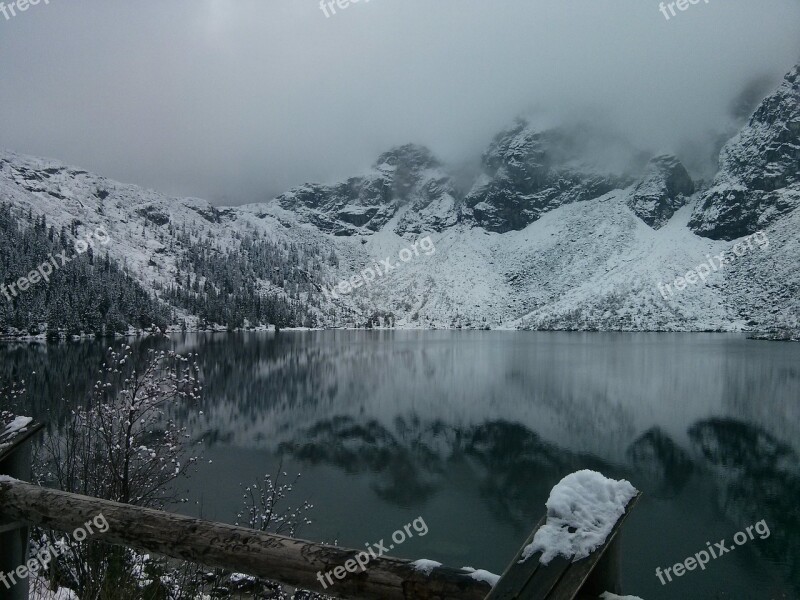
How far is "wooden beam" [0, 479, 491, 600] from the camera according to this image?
229 centimetres

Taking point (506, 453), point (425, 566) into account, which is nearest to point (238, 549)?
point (425, 566)

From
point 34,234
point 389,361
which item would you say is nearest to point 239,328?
point 34,234

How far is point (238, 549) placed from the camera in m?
2.75

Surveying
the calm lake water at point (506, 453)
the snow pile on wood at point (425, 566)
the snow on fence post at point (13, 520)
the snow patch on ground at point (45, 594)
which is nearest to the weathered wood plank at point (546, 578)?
the snow pile on wood at point (425, 566)

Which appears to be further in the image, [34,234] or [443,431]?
[34,234]

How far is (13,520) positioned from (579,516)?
404 centimetres

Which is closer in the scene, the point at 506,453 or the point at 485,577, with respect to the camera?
the point at 485,577

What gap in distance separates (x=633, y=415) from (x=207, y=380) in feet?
130

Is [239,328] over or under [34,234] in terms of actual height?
A: under

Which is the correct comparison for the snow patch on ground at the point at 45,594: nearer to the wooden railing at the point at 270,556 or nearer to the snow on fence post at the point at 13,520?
the snow on fence post at the point at 13,520

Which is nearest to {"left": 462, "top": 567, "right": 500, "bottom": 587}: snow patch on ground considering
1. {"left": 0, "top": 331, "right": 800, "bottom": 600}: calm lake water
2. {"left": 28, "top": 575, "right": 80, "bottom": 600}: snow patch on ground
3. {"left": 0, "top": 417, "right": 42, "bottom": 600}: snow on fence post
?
{"left": 0, "top": 417, "right": 42, "bottom": 600}: snow on fence post

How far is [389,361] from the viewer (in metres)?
76.4

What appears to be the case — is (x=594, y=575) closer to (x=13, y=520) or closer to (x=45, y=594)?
(x=13, y=520)

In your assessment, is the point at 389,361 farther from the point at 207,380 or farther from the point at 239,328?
the point at 239,328
